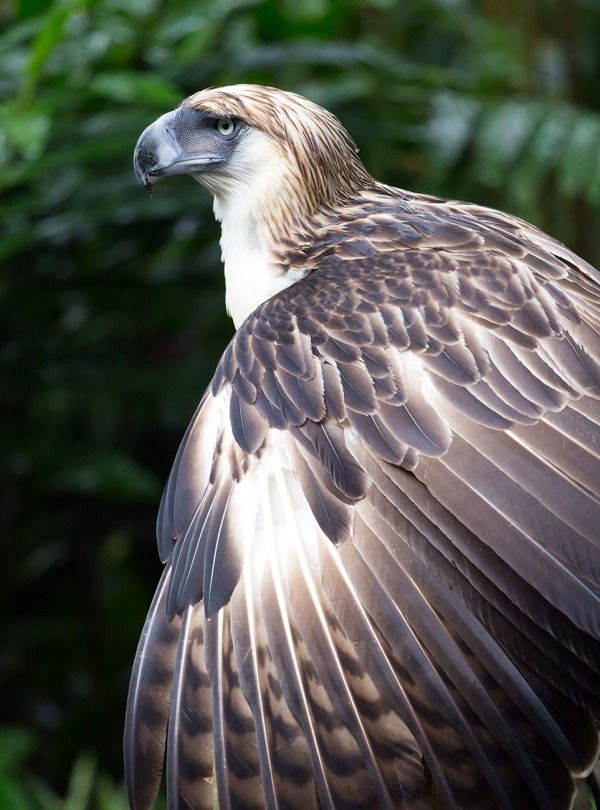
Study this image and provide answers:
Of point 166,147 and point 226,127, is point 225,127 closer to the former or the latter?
point 226,127

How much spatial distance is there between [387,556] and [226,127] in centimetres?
136

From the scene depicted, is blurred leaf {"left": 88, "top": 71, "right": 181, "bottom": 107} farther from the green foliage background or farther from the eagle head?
the eagle head

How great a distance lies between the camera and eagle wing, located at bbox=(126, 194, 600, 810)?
2.31 m

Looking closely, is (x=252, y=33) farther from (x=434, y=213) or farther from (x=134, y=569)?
(x=134, y=569)

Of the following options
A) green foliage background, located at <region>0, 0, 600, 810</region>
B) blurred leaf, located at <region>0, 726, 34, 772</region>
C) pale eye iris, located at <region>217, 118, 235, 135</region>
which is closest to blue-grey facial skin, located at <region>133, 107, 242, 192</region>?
pale eye iris, located at <region>217, 118, 235, 135</region>

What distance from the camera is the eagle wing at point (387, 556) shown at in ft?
7.57

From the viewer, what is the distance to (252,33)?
489 centimetres

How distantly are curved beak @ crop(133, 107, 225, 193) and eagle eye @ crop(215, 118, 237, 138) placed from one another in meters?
0.08

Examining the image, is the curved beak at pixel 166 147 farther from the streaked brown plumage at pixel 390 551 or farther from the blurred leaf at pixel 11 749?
the blurred leaf at pixel 11 749

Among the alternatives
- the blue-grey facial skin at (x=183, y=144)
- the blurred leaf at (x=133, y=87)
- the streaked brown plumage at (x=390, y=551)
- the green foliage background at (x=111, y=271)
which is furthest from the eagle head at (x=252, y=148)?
the green foliage background at (x=111, y=271)

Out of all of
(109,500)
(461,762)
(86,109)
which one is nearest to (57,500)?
(109,500)

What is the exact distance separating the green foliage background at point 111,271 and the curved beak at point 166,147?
2.11 ft

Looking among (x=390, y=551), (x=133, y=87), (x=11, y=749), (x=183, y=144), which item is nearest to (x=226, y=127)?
(x=183, y=144)

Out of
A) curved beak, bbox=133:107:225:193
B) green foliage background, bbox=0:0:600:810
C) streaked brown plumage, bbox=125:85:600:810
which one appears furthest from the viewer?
green foliage background, bbox=0:0:600:810
